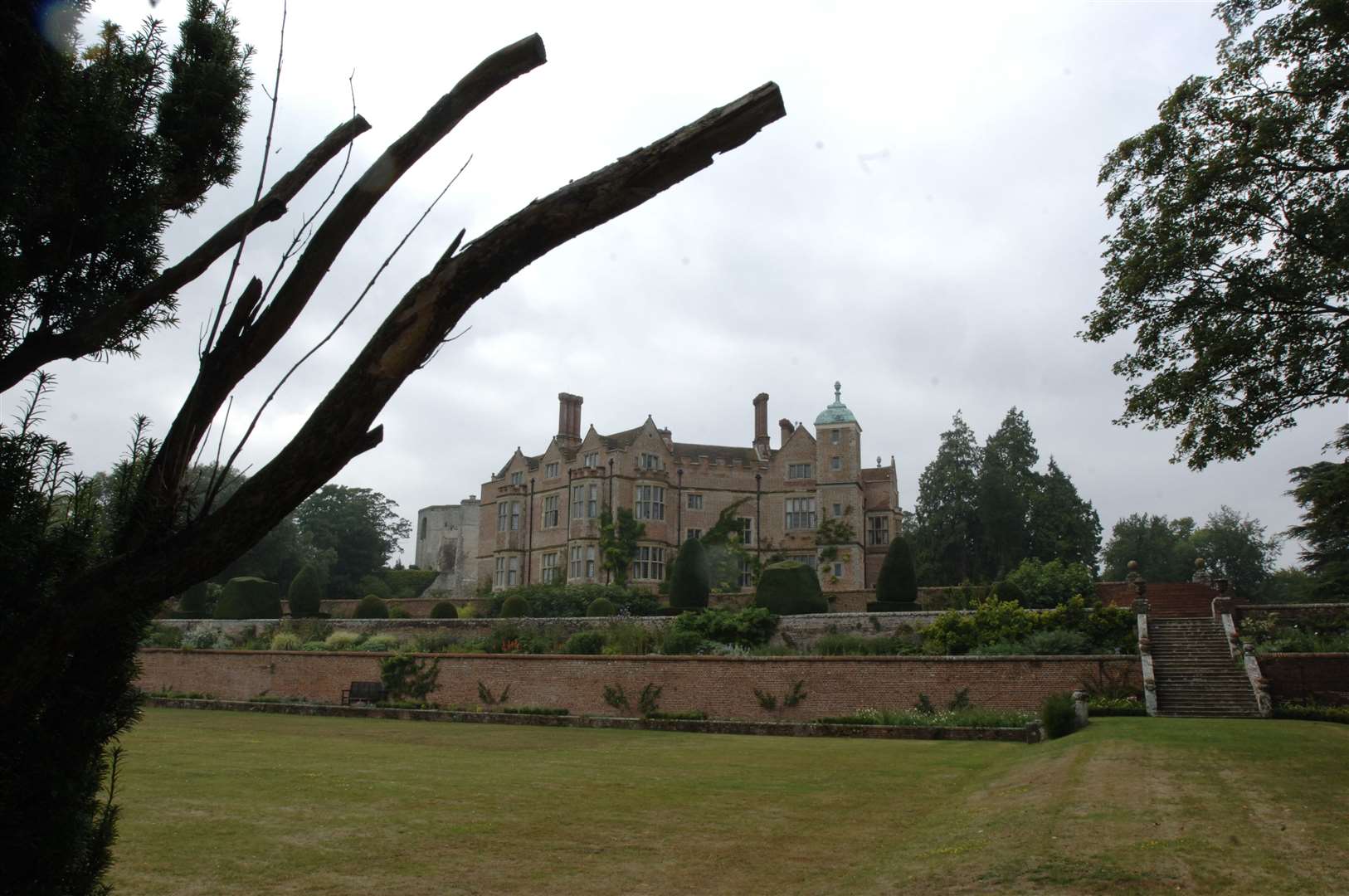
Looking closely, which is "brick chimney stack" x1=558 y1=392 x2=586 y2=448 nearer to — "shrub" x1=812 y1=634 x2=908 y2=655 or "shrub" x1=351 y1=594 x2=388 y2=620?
"shrub" x1=351 y1=594 x2=388 y2=620

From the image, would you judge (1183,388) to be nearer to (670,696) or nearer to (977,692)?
(977,692)

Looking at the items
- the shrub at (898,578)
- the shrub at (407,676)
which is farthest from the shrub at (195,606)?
the shrub at (898,578)

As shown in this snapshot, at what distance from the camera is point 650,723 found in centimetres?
2208

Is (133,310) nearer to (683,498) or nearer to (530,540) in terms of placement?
(683,498)

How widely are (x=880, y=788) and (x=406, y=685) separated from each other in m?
18.5

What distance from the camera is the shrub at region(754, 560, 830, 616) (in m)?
32.1

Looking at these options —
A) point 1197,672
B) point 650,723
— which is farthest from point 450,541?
point 1197,672

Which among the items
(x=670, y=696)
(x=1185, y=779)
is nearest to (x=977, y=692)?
(x=670, y=696)

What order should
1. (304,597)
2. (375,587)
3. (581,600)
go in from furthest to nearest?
(375,587), (304,597), (581,600)

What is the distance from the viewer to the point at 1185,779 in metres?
11.1

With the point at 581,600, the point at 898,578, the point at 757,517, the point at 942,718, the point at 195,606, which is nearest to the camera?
the point at 942,718

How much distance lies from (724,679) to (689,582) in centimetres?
1102

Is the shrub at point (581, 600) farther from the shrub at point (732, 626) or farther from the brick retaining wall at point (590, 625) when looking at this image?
the shrub at point (732, 626)

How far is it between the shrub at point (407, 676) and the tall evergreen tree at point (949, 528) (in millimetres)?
33295
